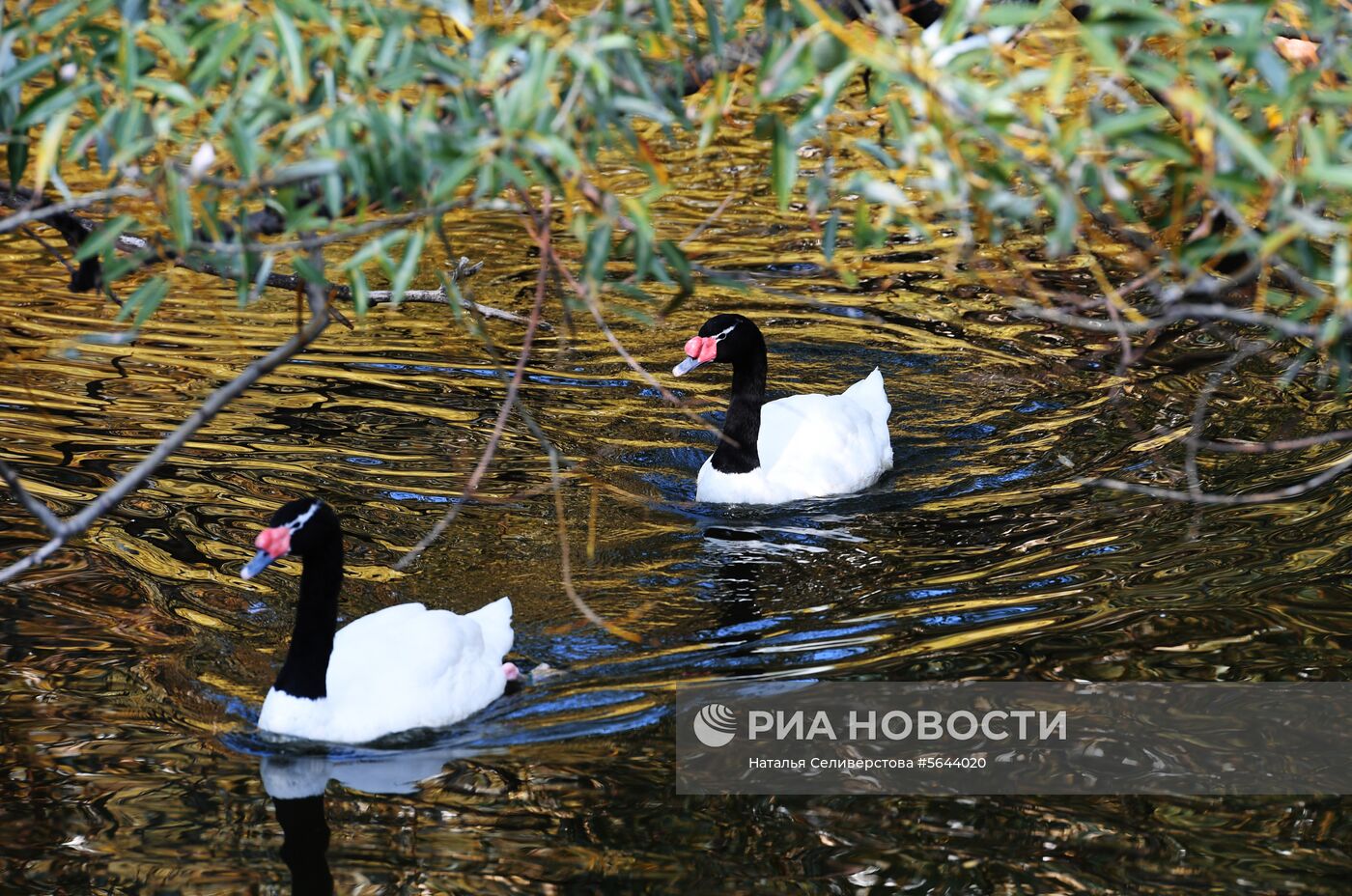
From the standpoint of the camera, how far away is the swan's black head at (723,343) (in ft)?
29.1

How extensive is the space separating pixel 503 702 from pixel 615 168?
8238mm

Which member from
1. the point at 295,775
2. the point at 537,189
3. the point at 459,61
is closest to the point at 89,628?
the point at 295,775

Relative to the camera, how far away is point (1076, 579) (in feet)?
24.8

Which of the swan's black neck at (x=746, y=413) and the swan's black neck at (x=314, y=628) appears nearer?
the swan's black neck at (x=314, y=628)

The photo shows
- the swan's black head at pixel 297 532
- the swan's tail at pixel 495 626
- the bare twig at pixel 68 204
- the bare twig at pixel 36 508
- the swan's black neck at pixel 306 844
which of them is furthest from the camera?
the swan's tail at pixel 495 626

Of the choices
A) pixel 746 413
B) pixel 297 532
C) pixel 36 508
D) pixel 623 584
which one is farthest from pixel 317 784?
pixel 746 413

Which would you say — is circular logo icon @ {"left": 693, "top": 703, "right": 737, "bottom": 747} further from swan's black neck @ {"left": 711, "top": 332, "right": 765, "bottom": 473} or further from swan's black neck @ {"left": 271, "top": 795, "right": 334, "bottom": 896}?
swan's black neck @ {"left": 711, "top": 332, "right": 765, "bottom": 473}

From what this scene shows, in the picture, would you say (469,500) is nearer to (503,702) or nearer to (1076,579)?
(503,702)

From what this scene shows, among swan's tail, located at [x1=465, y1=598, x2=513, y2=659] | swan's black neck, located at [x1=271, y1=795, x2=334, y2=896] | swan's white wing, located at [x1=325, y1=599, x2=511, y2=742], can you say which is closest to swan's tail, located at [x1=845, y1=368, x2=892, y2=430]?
swan's tail, located at [x1=465, y1=598, x2=513, y2=659]

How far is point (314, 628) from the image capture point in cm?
628

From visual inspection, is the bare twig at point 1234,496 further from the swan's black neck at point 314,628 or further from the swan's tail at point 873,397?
the swan's black neck at point 314,628

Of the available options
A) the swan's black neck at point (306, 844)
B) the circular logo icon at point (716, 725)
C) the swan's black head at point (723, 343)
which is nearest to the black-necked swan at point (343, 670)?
the swan's black neck at point (306, 844)

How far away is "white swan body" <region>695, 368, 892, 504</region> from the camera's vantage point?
346 inches

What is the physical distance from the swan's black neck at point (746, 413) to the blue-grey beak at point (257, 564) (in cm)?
329
